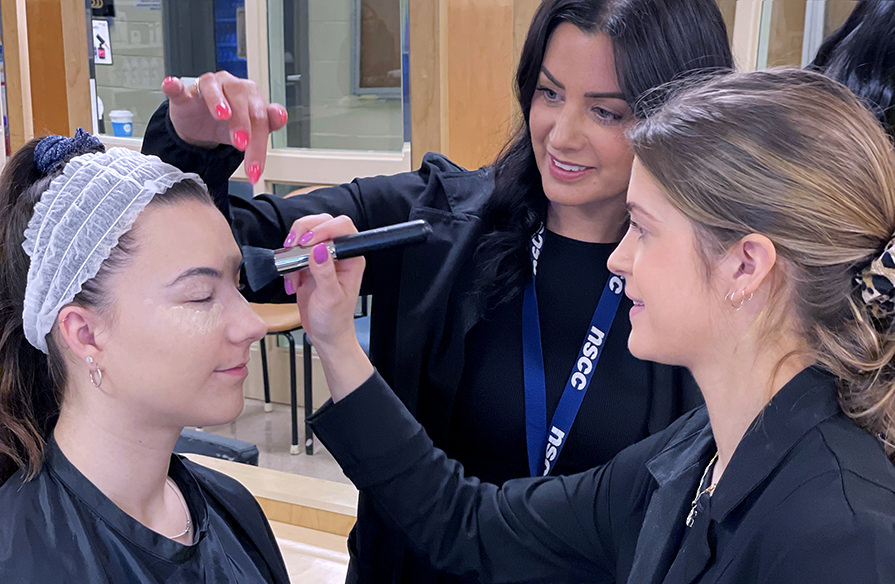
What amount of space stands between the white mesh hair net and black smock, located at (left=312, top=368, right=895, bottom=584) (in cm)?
35

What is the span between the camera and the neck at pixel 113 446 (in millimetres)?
1126

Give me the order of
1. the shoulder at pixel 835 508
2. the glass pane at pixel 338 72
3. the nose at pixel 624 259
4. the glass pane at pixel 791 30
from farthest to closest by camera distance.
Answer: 1. the glass pane at pixel 338 72
2. the glass pane at pixel 791 30
3. the nose at pixel 624 259
4. the shoulder at pixel 835 508

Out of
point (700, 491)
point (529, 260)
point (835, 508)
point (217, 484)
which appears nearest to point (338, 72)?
point (529, 260)

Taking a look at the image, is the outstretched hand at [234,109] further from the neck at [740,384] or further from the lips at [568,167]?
the neck at [740,384]

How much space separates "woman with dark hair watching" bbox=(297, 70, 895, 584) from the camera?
2.67 ft

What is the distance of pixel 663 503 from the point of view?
106cm

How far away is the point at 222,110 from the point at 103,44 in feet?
11.7

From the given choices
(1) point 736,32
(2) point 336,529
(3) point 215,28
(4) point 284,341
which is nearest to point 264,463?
(4) point 284,341

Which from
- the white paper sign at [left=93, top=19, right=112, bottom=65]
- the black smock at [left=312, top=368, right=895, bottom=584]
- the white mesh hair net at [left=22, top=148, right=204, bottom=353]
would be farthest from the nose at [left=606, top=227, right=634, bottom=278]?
the white paper sign at [left=93, top=19, right=112, bottom=65]

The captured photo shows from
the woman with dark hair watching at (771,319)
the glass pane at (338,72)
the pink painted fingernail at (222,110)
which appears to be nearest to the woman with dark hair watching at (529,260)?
the pink painted fingernail at (222,110)

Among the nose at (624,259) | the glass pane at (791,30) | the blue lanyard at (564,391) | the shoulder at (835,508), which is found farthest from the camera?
the glass pane at (791,30)

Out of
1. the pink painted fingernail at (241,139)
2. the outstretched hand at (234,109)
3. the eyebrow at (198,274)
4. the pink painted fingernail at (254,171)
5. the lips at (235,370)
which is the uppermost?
the outstretched hand at (234,109)

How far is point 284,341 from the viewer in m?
4.32

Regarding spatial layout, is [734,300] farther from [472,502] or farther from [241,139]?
[241,139]
